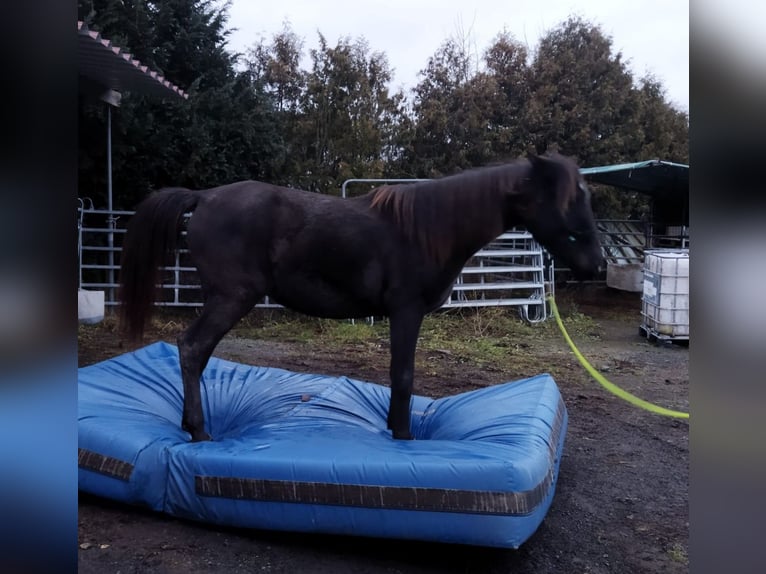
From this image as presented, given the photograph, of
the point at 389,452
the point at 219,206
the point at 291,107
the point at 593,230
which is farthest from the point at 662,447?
the point at 291,107

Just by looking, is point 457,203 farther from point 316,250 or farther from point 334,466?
point 334,466

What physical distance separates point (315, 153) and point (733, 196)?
705 centimetres

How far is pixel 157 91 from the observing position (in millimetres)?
5348

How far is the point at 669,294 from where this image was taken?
7176 millimetres

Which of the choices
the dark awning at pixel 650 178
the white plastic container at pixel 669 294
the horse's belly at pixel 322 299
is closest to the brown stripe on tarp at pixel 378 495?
the horse's belly at pixel 322 299

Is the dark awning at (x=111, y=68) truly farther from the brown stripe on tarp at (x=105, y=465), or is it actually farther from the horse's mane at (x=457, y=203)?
the brown stripe on tarp at (x=105, y=465)

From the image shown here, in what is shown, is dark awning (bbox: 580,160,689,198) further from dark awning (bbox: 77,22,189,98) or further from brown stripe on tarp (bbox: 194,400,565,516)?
brown stripe on tarp (bbox: 194,400,565,516)

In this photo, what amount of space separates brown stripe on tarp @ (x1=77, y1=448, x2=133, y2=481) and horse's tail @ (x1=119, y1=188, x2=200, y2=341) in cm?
61

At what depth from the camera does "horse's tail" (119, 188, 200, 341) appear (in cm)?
290

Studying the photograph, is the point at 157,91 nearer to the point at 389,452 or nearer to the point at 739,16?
the point at 389,452

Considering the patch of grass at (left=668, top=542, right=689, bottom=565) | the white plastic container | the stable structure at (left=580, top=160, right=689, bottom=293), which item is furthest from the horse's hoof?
the white plastic container

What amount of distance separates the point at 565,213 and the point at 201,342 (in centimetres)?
193

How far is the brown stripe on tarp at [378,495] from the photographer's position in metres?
2.14

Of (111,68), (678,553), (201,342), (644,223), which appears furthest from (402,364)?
(644,223)
